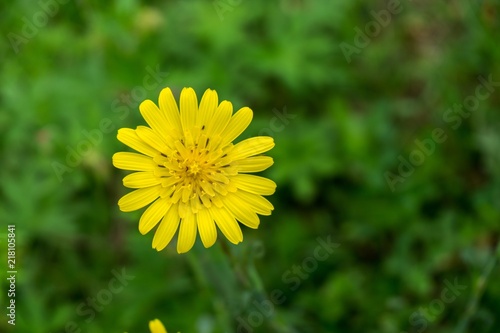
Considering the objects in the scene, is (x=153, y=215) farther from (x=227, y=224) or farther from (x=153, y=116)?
(x=153, y=116)

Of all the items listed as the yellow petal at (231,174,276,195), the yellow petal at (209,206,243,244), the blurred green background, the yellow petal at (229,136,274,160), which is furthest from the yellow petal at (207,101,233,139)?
the blurred green background

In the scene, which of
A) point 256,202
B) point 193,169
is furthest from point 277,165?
point 256,202

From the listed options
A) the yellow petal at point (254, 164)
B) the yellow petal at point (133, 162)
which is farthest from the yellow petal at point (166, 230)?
the yellow petal at point (254, 164)

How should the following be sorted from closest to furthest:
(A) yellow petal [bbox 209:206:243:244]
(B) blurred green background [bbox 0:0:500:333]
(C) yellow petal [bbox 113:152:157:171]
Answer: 1. (A) yellow petal [bbox 209:206:243:244]
2. (C) yellow petal [bbox 113:152:157:171]
3. (B) blurred green background [bbox 0:0:500:333]

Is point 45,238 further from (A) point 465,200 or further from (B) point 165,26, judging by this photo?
(A) point 465,200

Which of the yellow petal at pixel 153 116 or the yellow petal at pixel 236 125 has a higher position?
the yellow petal at pixel 153 116

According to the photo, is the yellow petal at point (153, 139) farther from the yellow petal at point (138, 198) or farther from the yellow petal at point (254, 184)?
the yellow petal at point (254, 184)

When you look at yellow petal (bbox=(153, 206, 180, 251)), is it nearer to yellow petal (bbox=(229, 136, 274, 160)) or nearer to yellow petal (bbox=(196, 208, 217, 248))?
yellow petal (bbox=(196, 208, 217, 248))
